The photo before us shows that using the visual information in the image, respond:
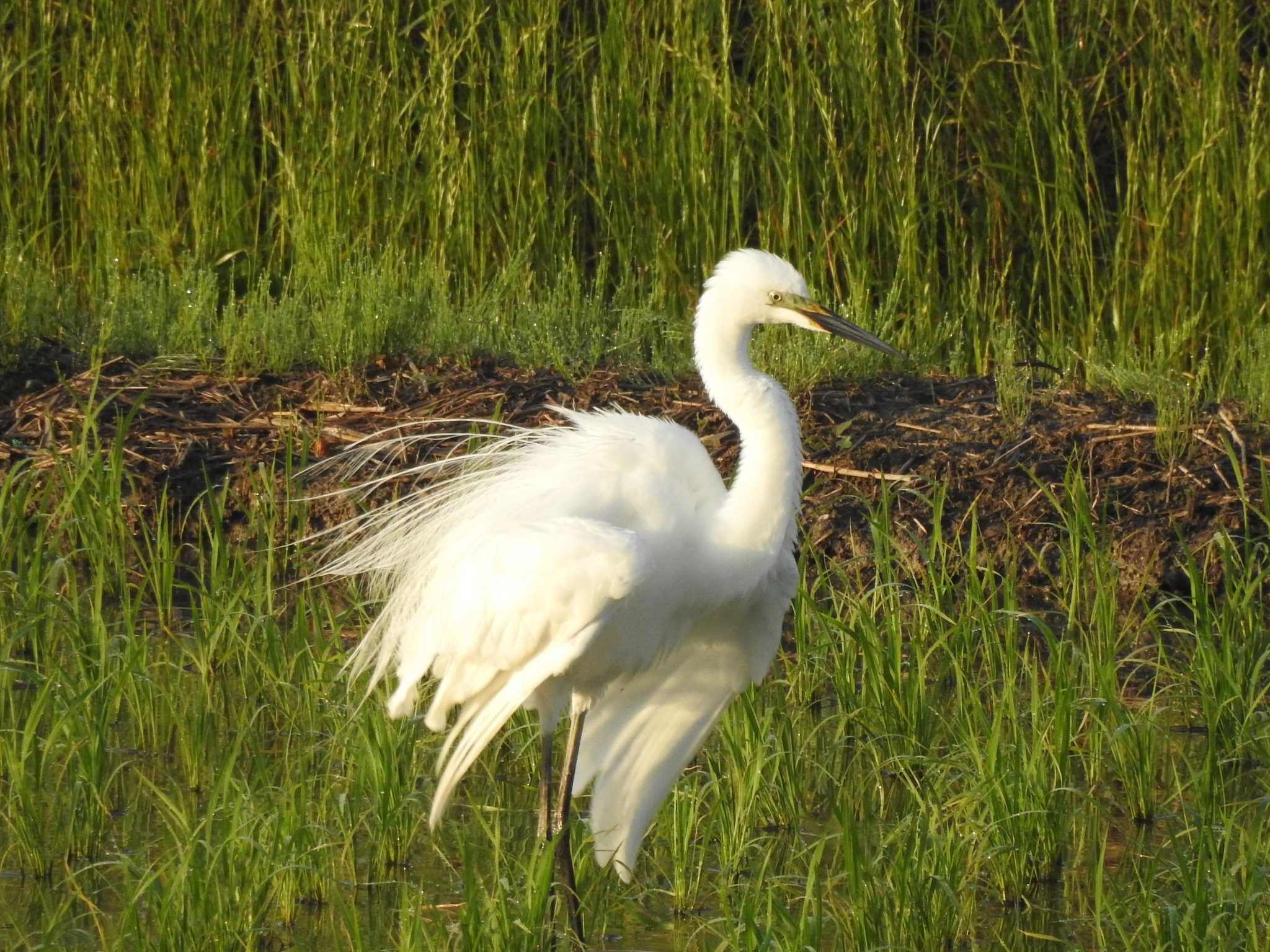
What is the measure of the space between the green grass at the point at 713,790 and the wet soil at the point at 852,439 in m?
0.47

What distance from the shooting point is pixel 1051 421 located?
612cm

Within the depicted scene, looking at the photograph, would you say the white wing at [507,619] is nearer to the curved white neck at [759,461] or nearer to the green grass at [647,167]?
the curved white neck at [759,461]

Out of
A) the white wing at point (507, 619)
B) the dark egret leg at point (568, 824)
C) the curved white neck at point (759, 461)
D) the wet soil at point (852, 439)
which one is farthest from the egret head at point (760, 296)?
the wet soil at point (852, 439)

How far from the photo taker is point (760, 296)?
3.93m

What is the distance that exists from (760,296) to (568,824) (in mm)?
1255

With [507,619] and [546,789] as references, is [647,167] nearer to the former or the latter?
[546,789]

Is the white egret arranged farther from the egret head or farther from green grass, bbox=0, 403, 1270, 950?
green grass, bbox=0, 403, 1270, 950

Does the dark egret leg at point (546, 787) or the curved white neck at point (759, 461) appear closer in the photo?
the curved white neck at point (759, 461)

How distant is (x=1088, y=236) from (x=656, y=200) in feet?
6.28

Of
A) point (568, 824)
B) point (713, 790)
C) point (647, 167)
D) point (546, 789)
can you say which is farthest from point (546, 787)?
point (647, 167)

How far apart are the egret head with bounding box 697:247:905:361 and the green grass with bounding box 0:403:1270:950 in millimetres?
805

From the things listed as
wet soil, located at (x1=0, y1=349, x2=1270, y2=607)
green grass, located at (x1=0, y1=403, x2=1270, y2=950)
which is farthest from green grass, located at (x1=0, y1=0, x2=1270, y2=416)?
green grass, located at (x1=0, y1=403, x2=1270, y2=950)

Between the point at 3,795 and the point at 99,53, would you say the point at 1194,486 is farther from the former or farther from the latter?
the point at 99,53

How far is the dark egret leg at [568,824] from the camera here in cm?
371
